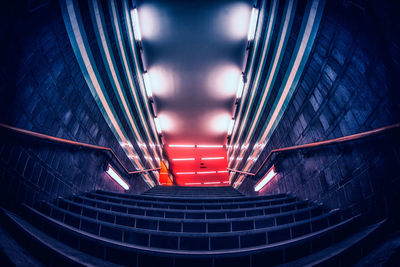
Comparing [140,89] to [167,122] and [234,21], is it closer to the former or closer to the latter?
[167,122]

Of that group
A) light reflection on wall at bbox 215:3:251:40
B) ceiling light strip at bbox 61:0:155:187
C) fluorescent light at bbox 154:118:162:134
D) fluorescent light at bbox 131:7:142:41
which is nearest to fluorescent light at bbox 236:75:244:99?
light reflection on wall at bbox 215:3:251:40

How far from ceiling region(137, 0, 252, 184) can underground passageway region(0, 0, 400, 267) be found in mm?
47

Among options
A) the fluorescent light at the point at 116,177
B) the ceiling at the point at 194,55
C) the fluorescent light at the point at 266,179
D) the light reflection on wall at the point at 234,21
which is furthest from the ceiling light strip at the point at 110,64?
the fluorescent light at the point at 266,179

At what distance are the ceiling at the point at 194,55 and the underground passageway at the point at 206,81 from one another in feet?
0.15

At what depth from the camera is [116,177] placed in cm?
592

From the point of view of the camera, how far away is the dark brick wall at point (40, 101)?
2.31 m

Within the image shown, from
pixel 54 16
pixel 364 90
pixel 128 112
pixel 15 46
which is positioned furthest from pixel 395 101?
pixel 128 112

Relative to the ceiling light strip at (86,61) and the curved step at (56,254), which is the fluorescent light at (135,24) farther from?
the curved step at (56,254)

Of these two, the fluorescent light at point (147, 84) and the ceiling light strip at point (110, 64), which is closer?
the ceiling light strip at point (110, 64)

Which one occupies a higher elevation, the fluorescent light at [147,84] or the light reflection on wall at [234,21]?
the light reflection on wall at [234,21]

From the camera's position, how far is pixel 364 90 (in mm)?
2271

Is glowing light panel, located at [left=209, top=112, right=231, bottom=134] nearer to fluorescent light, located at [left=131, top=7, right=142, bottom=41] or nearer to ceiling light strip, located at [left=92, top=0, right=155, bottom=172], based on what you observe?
ceiling light strip, located at [left=92, top=0, right=155, bottom=172]

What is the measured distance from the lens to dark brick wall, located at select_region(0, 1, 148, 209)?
231cm

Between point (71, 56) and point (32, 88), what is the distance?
1196mm
